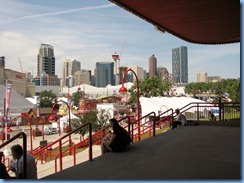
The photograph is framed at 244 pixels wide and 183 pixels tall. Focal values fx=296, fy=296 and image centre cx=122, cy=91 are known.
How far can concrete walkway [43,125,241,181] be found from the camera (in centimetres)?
529

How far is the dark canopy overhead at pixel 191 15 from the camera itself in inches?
292

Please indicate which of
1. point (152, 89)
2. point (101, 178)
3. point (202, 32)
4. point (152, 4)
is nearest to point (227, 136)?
point (202, 32)

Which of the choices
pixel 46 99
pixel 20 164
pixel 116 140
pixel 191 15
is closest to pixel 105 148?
pixel 116 140

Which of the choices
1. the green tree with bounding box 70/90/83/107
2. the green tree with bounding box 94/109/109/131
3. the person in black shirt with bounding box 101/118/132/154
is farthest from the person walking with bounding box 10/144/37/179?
the green tree with bounding box 70/90/83/107

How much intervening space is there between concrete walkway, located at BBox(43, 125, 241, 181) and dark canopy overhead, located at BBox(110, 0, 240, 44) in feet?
12.1

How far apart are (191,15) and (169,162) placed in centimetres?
454

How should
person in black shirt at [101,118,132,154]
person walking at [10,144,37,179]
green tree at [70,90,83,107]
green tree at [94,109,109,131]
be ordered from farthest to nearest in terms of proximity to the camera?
green tree at [70,90,83,107] < green tree at [94,109,109,131] < person in black shirt at [101,118,132,154] < person walking at [10,144,37,179]

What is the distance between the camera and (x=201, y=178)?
4969mm

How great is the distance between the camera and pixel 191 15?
28.4ft

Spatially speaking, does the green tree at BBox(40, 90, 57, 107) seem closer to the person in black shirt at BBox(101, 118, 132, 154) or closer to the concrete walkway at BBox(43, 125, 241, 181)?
the concrete walkway at BBox(43, 125, 241, 181)

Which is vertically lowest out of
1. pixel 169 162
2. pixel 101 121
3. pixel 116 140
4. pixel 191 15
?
pixel 101 121

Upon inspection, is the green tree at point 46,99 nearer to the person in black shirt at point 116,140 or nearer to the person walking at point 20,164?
the person in black shirt at point 116,140

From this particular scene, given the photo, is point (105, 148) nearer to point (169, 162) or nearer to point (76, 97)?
point (169, 162)

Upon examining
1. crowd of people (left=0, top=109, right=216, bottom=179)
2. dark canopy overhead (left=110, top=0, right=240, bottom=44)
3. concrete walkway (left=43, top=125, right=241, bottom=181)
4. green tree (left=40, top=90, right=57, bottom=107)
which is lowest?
green tree (left=40, top=90, right=57, bottom=107)
